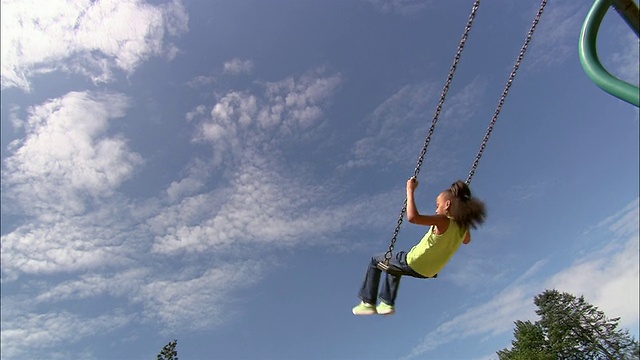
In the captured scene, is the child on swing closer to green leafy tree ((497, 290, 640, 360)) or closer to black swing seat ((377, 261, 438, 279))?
black swing seat ((377, 261, 438, 279))

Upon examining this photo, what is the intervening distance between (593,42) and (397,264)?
11.0ft

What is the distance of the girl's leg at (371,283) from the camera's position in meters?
5.60

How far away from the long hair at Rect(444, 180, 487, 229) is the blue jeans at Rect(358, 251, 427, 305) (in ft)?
2.84

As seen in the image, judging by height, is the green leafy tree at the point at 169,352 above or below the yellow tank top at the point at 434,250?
above

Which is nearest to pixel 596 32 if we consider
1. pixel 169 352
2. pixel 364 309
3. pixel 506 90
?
pixel 506 90

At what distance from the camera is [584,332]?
44.4 meters

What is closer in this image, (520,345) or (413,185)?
(413,185)

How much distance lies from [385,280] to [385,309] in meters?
0.37

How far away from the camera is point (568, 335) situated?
145ft

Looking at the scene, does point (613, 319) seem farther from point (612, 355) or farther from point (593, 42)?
point (593, 42)

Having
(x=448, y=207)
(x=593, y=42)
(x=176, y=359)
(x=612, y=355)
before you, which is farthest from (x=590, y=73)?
(x=612, y=355)

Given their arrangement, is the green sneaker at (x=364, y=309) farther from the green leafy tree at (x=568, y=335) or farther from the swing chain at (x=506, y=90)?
the green leafy tree at (x=568, y=335)

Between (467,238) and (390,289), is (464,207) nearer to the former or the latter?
(467,238)

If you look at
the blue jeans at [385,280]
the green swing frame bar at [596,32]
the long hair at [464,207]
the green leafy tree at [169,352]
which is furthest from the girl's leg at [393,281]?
the green leafy tree at [169,352]
